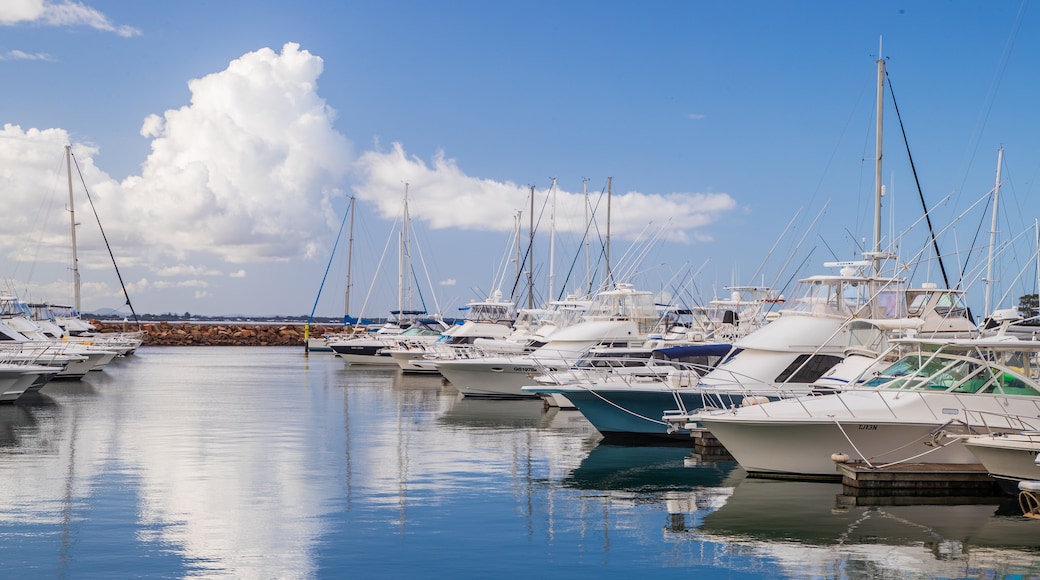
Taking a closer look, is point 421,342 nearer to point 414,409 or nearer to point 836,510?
point 414,409

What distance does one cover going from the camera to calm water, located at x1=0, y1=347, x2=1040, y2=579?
49.2 feet

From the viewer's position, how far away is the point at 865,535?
16.9 meters

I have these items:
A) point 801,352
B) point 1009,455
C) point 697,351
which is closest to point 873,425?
point 1009,455

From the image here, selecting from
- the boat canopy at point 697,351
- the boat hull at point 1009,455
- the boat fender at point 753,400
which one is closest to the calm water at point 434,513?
the boat hull at point 1009,455

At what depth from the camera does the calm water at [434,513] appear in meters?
15.0

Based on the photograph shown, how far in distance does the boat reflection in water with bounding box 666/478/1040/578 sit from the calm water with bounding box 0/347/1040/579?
0.05 m

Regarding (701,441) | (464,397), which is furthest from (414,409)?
(701,441)

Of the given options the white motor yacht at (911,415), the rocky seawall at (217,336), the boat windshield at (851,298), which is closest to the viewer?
the white motor yacht at (911,415)

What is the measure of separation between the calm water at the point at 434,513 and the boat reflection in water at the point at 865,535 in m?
0.05

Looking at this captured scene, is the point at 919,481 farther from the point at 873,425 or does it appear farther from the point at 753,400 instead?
the point at 753,400

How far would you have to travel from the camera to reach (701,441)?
2602 cm

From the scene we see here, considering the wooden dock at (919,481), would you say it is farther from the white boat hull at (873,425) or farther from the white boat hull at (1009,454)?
the white boat hull at (1009,454)

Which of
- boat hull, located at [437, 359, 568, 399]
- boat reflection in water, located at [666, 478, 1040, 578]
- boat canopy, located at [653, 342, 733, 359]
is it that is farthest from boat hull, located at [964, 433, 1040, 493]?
boat hull, located at [437, 359, 568, 399]

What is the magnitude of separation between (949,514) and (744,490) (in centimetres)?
371
